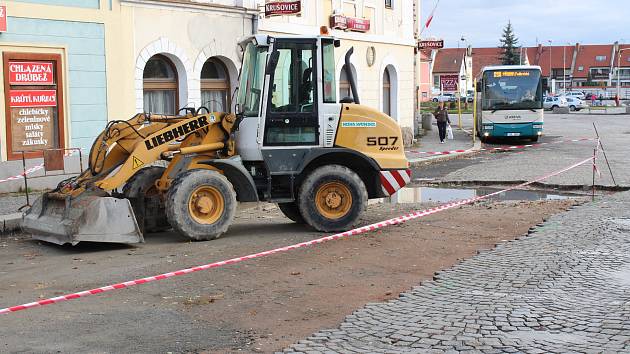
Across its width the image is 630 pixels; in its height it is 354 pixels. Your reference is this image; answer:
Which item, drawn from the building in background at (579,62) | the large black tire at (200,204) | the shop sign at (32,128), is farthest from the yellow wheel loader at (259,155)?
the building in background at (579,62)

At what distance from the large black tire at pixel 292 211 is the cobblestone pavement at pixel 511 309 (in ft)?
12.0

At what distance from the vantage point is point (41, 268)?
10.1 metres

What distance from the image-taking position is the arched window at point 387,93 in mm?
31328

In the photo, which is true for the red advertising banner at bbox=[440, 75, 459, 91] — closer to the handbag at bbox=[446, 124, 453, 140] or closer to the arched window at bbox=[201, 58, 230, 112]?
the handbag at bbox=[446, 124, 453, 140]

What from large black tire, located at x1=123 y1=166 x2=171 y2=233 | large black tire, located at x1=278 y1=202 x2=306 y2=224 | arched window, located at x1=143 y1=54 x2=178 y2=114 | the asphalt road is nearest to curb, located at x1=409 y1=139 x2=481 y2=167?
the asphalt road

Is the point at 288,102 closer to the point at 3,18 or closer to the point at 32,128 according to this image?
the point at 3,18

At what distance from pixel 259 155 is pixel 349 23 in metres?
15.2

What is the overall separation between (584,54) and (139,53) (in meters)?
127

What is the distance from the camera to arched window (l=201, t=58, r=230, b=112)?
71.1 ft

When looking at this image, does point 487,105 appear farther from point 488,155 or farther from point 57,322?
point 57,322

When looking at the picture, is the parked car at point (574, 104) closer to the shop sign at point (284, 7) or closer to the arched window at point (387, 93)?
the arched window at point (387, 93)

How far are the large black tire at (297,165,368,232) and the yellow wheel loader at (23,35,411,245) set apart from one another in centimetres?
2

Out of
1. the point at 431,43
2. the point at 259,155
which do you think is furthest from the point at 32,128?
the point at 431,43

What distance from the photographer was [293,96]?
1240 cm
